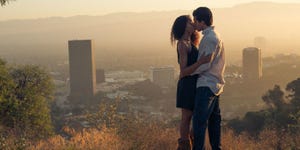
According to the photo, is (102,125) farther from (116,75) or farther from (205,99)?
(116,75)

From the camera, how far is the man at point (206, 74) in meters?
4.40

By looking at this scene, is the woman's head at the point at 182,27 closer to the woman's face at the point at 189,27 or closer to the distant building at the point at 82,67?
the woman's face at the point at 189,27

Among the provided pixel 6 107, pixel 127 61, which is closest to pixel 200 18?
pixel 6 107

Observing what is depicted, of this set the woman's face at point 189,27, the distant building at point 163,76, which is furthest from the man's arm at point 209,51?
the distant building at point 163,76

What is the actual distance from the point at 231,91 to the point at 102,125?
83888mm

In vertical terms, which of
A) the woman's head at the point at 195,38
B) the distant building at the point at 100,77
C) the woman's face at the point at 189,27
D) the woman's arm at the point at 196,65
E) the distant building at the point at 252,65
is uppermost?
the woman's face at the point at 189,27

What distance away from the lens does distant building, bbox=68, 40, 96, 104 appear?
105500mm

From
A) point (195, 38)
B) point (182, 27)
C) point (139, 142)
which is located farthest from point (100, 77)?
point (182, 27)

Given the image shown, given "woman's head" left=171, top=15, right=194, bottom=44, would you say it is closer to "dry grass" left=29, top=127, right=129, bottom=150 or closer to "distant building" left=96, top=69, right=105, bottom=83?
"dry grass" left=29, top=127, right=129, bottom=150

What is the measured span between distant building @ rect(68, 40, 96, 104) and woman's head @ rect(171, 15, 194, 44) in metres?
100

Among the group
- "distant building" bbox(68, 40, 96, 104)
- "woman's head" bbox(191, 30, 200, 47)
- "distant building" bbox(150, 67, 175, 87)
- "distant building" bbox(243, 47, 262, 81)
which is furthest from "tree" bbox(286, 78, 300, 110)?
"distant building" bbox(150, 67, 175, 87)

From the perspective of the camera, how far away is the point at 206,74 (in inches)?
175

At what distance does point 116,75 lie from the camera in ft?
511

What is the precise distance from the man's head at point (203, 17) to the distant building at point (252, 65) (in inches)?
3566
